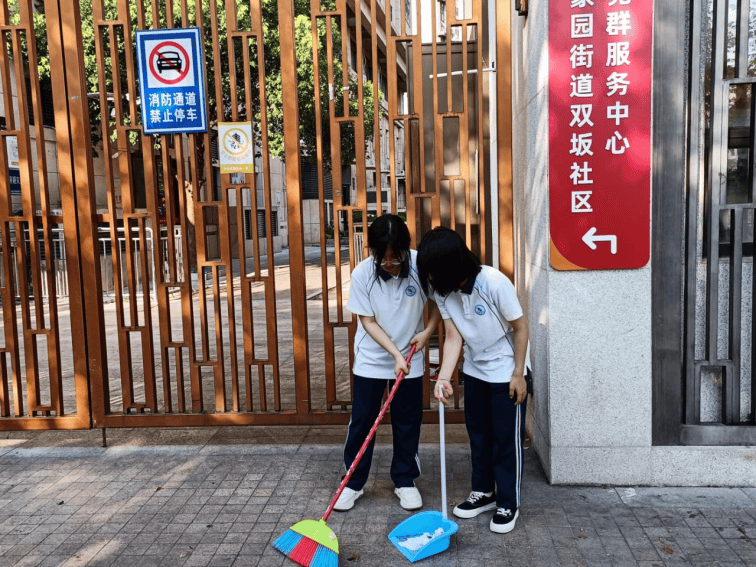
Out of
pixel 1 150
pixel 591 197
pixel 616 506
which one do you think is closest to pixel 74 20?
pixel 1 150

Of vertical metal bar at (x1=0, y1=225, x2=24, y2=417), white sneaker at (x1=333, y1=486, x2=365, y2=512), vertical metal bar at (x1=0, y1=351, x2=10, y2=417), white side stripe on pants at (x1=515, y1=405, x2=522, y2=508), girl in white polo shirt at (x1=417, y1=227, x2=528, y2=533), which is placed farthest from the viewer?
vertical metal bar at (x1=0, y1=351, x2=10, y2=417)

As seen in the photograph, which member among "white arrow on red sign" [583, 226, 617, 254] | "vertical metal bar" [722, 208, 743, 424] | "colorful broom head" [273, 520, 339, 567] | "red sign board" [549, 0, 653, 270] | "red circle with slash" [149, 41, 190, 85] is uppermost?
"red circle with slash" [149, 41, 190, 85]

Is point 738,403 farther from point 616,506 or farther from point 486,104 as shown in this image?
point 486,104

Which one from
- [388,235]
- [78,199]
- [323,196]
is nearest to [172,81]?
[78,199]

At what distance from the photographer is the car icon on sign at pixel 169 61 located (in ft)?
15.2

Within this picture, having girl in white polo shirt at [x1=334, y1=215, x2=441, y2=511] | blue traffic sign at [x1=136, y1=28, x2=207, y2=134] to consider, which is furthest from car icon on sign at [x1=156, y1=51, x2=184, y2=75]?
girl in white polo shirt at [x1=334, y1=215, x2=441, y2=511]

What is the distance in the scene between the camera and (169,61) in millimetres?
4652

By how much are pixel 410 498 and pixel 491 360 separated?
887 mm

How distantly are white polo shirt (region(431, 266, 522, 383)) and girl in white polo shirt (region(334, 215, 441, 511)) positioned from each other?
0.23 meters

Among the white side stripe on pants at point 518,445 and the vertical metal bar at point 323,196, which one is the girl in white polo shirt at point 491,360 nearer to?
the white side stripe on pants at point 518,445

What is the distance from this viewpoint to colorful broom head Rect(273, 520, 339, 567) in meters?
3.10

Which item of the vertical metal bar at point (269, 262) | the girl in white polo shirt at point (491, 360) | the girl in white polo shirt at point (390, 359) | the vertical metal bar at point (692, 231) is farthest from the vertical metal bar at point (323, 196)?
the vertical metal bar at point (692, 231)

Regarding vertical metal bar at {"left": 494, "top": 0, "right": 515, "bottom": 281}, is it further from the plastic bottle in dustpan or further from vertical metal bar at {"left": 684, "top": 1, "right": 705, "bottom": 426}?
the plastic bottle in dustpan

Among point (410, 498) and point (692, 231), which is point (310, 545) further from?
point (692, 231)
